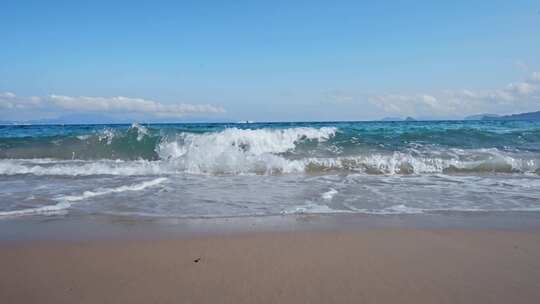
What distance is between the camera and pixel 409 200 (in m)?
5.85

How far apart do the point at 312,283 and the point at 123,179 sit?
6695 millimetres

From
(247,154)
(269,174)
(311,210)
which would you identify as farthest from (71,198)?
(247,154)

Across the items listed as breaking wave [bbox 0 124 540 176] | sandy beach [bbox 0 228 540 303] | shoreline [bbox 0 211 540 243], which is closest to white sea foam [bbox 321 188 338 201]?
shoreline [bbox 0 211 540 243]

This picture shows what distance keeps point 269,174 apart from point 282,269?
254 inches

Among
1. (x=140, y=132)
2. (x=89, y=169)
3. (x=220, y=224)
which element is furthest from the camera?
(x=140, y=132)

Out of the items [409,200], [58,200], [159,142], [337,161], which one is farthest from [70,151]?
[409,200]

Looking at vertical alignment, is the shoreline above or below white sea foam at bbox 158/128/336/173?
below

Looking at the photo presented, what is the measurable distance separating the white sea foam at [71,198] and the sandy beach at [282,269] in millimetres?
1559

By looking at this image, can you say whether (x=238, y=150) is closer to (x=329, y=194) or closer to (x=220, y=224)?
(x=329, y=194)

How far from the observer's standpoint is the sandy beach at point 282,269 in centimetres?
248

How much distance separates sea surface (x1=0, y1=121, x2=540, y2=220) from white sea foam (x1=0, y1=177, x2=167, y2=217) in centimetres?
2

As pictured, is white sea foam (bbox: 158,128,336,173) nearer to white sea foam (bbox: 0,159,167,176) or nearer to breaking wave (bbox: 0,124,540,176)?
breaking wave (bbox: 0,124,540,176)

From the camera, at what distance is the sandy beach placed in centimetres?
248

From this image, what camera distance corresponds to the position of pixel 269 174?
933 cm
